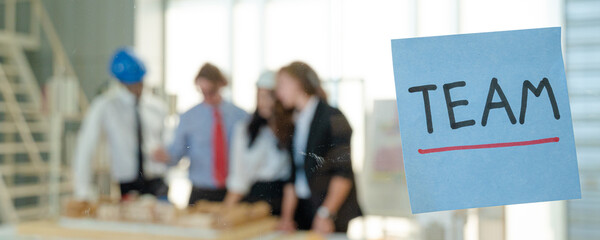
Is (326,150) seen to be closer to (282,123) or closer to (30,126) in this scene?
(282,123)

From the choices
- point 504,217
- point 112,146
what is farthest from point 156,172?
point 504,217

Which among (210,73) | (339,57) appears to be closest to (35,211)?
(210,73)

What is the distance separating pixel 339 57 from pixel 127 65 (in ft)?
0.66

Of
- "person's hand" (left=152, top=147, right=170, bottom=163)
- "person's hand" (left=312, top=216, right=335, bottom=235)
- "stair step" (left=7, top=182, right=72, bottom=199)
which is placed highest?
"person's hand" (left=152, top=147, right=170, bottom=163)

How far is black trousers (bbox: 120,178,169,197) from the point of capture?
42 cm

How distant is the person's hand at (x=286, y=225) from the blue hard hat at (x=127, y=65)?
19 cm

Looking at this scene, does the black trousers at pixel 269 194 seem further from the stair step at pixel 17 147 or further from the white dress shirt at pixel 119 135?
the stair step at pixel 17 147

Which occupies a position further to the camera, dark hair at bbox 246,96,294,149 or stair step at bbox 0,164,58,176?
stair step at bbox 0,164,58,176

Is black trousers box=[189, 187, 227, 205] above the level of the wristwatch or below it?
above

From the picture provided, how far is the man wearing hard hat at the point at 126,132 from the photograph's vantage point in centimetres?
Result: 42

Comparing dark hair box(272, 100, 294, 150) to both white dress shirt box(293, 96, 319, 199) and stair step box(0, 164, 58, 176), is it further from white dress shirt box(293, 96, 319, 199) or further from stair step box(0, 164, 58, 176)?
stair step box(0, 164, 58, 176)

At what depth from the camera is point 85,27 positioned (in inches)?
16.6

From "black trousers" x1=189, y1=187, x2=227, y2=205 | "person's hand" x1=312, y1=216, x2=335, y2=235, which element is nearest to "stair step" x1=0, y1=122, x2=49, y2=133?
"black trousers" x1=189, y1=187, x2=227, y2=205

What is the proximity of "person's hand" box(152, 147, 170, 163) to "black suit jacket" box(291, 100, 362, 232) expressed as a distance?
12 centimetres
